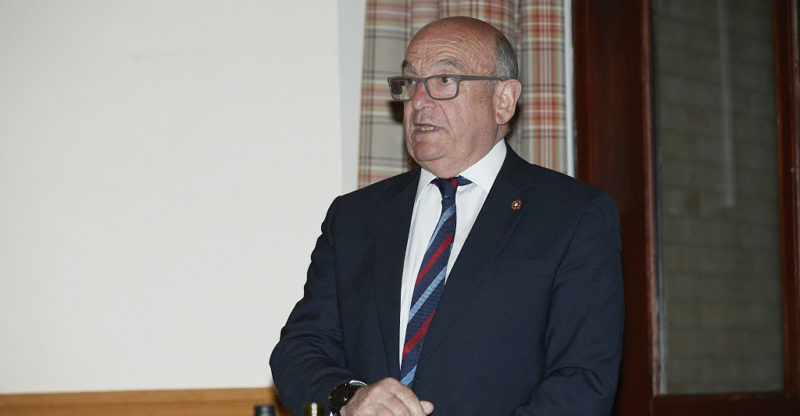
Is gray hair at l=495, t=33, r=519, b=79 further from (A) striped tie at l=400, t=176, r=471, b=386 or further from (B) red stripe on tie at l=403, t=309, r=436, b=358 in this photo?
(B) red stripe on tie at l=403, t=309, r=436, b=358

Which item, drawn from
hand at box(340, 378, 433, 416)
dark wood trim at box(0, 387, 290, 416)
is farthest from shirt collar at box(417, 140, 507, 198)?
dark wood trim at box(0, 387, 290, 416)

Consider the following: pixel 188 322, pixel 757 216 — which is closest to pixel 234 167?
pixel 188 322

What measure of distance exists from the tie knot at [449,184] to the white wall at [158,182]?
911 mm

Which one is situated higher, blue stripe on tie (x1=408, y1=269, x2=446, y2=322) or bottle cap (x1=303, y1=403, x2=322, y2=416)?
blue stripe on tie (x1=408, y1=269, x2=446, y2=322)

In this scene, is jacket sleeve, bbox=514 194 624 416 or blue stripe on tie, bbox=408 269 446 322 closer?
jacket sleeve, bbox=514 194 624 416

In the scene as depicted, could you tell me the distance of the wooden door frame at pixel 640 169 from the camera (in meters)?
3.00

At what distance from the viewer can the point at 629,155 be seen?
3.10m

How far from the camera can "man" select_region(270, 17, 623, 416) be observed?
205cm

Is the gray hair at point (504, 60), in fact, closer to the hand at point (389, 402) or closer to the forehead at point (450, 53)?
the forehead at point (450, 53)

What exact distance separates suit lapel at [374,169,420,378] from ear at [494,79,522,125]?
0.29 metres

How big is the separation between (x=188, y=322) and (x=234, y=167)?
1.83 feet

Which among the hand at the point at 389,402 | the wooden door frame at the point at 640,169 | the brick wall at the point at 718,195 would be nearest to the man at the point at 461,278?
the hand at the point at 389,402

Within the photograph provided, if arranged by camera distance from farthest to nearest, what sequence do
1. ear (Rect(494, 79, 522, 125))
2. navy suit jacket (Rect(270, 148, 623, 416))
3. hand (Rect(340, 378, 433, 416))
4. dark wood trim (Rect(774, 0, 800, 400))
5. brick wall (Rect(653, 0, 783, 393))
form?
Answer: 1. dark wood trim (Rect(774, 0, 800, 400))
2. brick wall (Rect(653, 0, 783, 393))
3. ear (Rect(494, 79, 522, 125))
4. navy suit jacket (Rect(270, 148, 623, 416))
5. hand (Rect(340, 378, 433, 416))

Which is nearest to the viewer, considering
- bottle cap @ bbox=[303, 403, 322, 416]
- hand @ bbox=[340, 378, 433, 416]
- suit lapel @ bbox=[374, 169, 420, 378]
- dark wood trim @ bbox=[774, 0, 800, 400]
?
bottle cap @ bbox=[303, 403, 322, 416]
